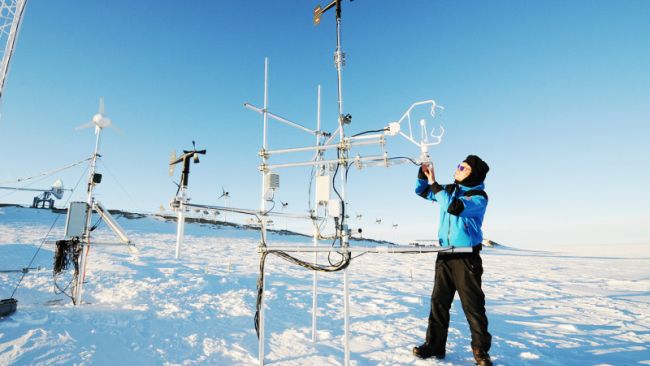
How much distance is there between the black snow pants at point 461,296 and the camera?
11.4 feet

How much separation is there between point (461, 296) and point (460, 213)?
1100mm

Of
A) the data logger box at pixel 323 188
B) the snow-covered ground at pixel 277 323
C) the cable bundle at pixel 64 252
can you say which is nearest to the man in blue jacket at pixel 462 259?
the snow-covered ground at pixel 277 323

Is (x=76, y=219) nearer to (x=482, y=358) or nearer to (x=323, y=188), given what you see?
(x=323, y=188)

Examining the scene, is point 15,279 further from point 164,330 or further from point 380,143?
point 380,143

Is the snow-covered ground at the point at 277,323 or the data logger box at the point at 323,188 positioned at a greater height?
the data logger box at the point at 323,188

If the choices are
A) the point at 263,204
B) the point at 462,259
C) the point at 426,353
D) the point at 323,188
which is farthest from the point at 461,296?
the point at 263,204

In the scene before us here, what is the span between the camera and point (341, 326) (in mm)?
5086

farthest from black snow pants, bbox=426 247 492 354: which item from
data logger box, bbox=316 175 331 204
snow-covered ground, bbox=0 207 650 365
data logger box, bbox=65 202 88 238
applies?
data logger box, bbox=65 202 88 238

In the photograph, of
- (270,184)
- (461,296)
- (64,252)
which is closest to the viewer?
(461,296)

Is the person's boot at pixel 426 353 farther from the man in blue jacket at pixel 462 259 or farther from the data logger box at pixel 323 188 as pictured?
the data logger box at pixel 323 188

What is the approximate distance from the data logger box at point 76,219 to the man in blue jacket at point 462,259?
290 inches

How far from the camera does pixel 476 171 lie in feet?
12.1

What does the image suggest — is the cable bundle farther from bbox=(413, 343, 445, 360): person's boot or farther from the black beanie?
the black beanie

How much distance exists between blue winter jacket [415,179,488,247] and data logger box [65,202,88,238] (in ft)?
24.6
